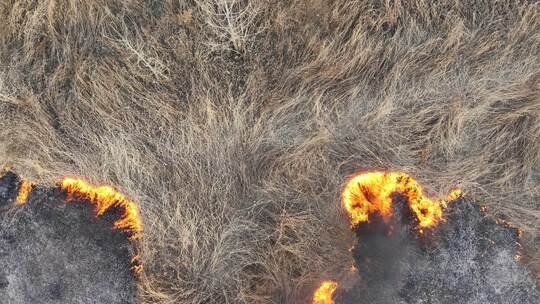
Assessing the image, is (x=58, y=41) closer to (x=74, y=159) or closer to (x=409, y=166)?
(x=74, y=159)

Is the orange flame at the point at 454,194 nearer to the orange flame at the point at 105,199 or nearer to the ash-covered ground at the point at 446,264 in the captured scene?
the ash-covered ground at the point at 446,264

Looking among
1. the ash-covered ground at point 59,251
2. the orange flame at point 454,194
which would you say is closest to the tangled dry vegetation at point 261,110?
the orange flame at point 454,194

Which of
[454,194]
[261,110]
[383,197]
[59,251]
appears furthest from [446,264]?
[59,251]

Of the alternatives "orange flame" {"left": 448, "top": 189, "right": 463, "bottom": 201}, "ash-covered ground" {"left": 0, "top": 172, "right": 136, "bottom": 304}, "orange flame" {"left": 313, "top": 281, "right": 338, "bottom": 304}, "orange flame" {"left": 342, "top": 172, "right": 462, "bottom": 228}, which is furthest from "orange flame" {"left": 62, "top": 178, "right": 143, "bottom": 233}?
"orange flame" {"left": 448, "top": 189, "right": 463, "bottom": 201}

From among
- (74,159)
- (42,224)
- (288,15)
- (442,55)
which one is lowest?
(42,224)

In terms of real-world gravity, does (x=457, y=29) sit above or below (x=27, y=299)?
above

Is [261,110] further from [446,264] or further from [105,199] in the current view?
[446,264]

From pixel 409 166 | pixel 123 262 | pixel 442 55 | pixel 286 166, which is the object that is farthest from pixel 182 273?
pixel 442 55
